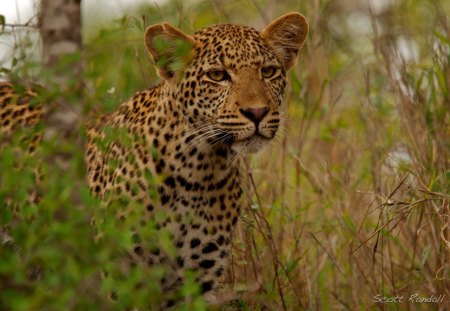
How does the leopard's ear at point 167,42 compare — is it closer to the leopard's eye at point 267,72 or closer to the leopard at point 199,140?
the leopard at point 199,140

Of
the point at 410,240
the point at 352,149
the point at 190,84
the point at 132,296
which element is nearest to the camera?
the point at 132,296

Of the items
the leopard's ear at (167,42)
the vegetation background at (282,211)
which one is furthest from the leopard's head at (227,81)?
the vegetation background at (282,211)

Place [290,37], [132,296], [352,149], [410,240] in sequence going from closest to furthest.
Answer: [132,296] < [290,37] < [410,240] < [352,149]

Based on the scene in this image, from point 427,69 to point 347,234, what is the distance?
4.91 ft

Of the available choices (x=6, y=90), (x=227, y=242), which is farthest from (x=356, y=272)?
(x=6, y=90)

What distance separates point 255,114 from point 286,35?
42.7 inches

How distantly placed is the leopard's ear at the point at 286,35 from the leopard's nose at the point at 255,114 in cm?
84

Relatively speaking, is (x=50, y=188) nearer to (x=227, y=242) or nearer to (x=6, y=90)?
(x=227, y=242)

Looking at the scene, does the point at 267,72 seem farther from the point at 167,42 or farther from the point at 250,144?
the point at 167,42

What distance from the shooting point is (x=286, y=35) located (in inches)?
266

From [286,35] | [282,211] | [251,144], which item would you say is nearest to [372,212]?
[282,211]

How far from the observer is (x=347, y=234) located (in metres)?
7.77

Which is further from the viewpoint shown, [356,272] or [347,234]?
[347,234]

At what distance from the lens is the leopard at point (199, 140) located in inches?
238
